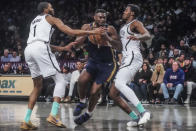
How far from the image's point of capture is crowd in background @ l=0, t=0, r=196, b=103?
47.2 ft

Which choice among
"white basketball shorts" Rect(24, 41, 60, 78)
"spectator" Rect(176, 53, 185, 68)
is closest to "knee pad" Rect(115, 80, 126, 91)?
"white basketball shorts" Rect(24, 41, 60, 78)

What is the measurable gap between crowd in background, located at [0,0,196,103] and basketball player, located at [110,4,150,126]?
584cm

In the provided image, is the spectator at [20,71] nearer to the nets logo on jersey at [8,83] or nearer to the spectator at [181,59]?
the nets logo on jersey at [8,83]

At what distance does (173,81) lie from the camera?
13.9 metres

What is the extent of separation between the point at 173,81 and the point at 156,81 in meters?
0.66

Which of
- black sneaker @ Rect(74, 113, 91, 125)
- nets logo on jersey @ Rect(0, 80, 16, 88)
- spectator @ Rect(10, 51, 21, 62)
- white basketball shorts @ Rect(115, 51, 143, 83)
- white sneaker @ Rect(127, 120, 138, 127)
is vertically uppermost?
spectator @ Rect(10, 51, 21, 62)

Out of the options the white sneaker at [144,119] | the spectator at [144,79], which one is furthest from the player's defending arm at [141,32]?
the spectator at [144,79]

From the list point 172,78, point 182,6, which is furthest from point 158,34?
point 172,78

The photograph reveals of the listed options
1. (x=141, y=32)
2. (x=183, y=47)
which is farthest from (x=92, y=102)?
(x=183, y=47)

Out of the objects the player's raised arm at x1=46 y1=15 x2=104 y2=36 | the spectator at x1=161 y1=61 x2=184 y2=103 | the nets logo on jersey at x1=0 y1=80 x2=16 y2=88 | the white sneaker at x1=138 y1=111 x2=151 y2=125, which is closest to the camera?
the player's raised arm at x1=46 y1=15 x2=104 y2=36

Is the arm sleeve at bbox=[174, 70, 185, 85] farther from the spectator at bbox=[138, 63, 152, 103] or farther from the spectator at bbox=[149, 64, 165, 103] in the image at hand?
the spectator at bbox=[138, 63, 152, 103]

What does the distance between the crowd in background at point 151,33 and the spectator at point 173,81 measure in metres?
0.04

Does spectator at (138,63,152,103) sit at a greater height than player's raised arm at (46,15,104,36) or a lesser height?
lesser

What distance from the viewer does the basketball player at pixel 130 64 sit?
7781 mm
